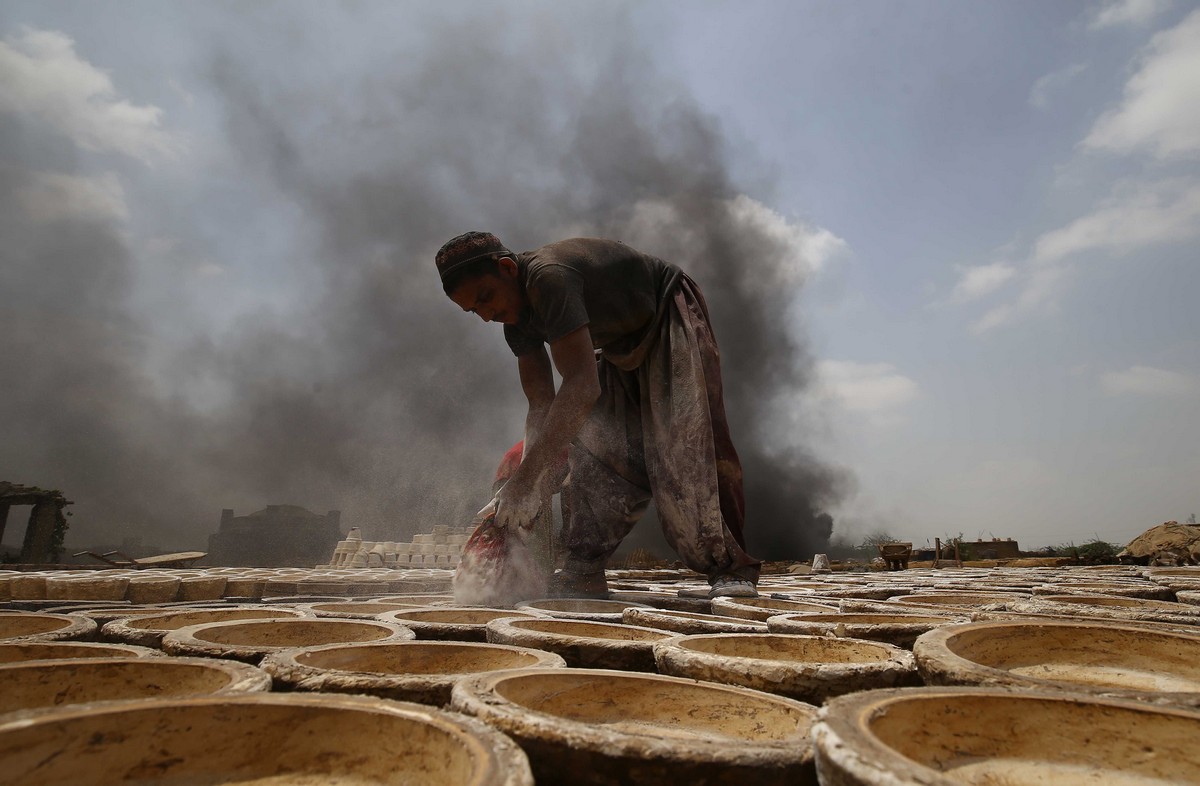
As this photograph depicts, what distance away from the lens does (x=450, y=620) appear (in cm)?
205

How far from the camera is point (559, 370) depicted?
2664 millimetres

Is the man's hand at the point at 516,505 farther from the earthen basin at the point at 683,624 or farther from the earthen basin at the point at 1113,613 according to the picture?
the earthen basin at the point at 1113,613

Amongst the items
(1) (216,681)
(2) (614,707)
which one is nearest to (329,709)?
(1) (216,681)

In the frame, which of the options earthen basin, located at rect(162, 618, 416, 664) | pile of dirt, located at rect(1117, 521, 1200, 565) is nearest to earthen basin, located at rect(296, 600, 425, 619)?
earthen basin, located at rect(162, 618, 416, 664)

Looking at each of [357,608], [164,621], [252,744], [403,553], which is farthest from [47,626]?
[403,553]

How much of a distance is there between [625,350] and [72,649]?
2397mm

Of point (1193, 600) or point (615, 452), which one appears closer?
point (1193, 600)

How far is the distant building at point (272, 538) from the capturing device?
22.0 meters

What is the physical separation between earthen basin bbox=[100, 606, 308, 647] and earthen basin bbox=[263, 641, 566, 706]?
52 cm

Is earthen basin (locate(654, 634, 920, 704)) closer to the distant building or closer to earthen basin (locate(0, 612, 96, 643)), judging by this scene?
earthen basin (locate(0, 612, 96, 643))

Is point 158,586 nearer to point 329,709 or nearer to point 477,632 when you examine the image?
point 477,632

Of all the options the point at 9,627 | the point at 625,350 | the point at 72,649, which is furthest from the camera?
the point at 625,350

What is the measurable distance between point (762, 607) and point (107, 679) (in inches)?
74.6

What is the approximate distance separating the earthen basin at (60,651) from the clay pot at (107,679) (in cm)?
15
